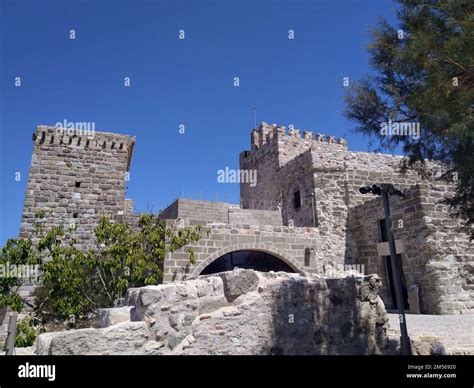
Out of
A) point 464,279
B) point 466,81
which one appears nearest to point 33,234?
point 466,81

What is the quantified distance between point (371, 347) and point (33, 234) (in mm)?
10220

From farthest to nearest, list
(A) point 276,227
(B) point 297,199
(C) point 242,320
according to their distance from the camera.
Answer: (B) point 297,199, (A) point 276,227, (C) point 242,320

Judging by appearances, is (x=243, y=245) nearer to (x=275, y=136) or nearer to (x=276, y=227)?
(x=276, y=227)

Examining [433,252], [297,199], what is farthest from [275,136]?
[433,252]

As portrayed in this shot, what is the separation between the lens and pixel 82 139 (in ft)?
41.7

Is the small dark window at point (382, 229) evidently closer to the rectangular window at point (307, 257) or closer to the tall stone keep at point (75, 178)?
the rectangular window at point (307, 257)

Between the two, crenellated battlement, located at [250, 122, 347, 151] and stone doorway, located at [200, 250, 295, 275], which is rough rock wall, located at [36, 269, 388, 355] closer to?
stone doorway, located at [200, 250, 295, 275]

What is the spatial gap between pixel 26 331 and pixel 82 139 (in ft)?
21.7

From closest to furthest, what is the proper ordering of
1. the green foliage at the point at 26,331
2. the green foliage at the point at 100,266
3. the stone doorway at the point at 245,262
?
1. the green foliage at the point at 26,331
2. the green foliage at the point at 100,266
3. the stone doorway at the point at 245,262

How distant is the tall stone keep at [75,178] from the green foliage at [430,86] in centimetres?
863

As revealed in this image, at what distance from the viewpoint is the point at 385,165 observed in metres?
20.1

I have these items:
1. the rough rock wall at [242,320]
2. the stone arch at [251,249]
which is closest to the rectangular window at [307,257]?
the stone arch at [251,249]

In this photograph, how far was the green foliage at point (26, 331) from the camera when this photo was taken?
8.89 m
